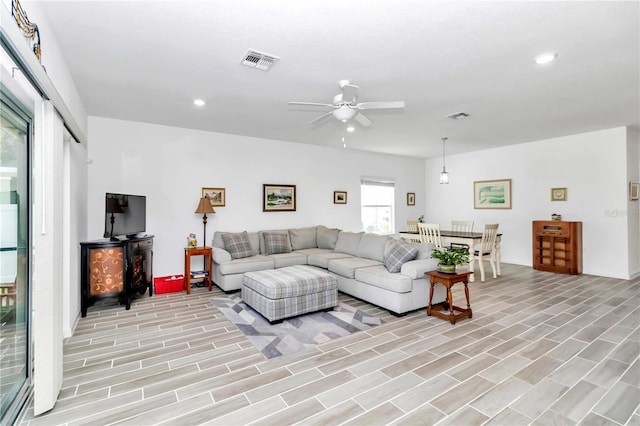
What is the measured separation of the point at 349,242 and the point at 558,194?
4.29 meters

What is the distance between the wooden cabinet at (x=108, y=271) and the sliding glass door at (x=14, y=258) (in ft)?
4.61

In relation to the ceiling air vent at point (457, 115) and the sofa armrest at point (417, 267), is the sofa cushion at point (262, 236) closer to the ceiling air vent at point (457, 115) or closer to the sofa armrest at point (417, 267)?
the sofa armrest at point (417, 267)

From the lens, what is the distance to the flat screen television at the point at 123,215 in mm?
3893

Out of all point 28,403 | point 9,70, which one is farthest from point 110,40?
point 28,403

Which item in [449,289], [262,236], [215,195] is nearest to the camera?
[449,289]

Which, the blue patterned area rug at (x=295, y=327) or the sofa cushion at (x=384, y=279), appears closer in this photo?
the blue patterned area rug at (x=295, y=327)

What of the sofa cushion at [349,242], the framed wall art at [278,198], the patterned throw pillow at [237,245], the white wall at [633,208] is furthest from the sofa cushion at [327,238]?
the white wall at [633,208]

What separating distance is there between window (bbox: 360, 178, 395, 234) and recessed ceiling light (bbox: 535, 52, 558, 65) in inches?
187

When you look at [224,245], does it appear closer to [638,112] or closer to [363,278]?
[363,278]

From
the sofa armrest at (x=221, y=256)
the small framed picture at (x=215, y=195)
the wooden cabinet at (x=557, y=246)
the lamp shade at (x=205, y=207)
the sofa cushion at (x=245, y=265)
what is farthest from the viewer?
the wooden cabinet at (x=557, y=246)

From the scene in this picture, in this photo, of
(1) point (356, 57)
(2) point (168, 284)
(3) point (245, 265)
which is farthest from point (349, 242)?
(1) point (356, 57)

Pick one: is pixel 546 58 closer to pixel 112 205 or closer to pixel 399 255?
pixel 399 255

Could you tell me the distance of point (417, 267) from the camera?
378 centimetres

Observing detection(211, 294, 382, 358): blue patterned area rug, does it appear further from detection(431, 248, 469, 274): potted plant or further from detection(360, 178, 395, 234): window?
detection(360, 178, 395, 234): window
